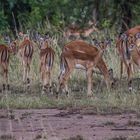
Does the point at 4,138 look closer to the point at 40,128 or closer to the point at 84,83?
the point at 40,128

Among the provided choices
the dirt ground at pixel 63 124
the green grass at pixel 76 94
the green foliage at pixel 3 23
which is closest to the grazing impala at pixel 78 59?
the green grass at pixel 76 94

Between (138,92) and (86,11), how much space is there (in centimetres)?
724

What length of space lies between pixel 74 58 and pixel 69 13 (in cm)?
719

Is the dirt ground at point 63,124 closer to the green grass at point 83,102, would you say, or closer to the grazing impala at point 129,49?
the green grass at point 83,102

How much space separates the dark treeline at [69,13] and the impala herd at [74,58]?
3.64 metres

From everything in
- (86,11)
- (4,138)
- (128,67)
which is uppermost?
(86,11)

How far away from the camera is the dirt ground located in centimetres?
789

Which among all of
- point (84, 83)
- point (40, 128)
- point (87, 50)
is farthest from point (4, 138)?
point (84, 83)

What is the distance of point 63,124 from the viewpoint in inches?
348

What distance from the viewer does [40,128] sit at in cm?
840

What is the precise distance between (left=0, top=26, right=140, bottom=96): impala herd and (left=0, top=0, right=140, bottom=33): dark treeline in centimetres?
364

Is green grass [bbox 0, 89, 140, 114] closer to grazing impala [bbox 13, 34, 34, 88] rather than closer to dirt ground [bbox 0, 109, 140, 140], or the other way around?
dirt ground [bbox 0, 109, 140, 140]

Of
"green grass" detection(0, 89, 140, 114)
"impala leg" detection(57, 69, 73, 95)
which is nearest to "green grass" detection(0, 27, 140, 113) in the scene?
"green grass" detection(0, 89, 140, 114)

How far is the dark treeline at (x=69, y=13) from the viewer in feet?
57.8
